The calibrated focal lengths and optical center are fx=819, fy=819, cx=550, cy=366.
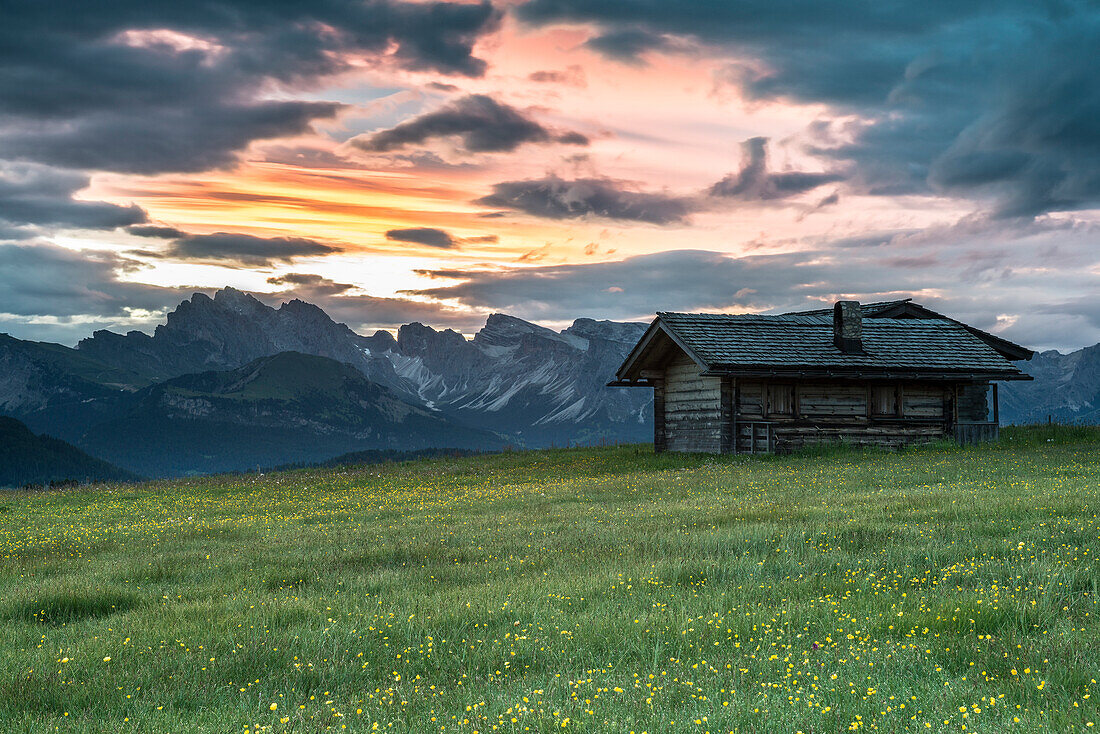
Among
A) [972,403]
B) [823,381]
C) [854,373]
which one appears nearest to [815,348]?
[823,381]

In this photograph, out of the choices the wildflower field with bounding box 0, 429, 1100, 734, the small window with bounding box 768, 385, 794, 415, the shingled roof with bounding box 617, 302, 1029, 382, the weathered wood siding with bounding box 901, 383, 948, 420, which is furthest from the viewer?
the weathered wood siding with bounding box 901, 383, 948, 420

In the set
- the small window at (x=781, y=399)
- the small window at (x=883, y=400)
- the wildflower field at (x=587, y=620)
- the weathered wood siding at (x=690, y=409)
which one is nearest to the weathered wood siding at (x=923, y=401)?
the small window at (x=883, y=400)

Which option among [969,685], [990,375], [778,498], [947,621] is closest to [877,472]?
[778,498]

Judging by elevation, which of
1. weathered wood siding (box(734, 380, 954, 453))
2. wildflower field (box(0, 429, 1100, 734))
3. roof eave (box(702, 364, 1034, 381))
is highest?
roof eave (box(702, 364, 1034, 381))

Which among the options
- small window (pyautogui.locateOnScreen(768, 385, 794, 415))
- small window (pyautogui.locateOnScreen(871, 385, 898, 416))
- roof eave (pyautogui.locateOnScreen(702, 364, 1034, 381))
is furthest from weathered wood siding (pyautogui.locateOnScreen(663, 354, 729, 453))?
small window (pyautogui.locateOnScreen(871, 385, 898, 416))

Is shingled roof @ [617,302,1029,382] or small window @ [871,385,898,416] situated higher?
shingled roof @ [617,302,1029,382]

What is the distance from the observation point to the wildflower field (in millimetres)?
6387

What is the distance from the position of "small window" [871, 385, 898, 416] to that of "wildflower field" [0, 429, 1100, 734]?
17103 millimetres

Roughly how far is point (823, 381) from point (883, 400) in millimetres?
2923

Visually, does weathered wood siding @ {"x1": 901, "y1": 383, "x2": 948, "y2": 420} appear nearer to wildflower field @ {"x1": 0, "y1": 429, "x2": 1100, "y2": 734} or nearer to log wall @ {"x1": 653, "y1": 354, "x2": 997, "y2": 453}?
log wall @ {"x1": 653, "y1": 354, "x2": 997, "y2": 453}

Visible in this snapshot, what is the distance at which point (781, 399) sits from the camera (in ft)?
119

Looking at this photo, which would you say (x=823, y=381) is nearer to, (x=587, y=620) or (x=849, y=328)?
(x=849, y=328)

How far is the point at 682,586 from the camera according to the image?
34.8 ft

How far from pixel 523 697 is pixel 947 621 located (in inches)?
176
